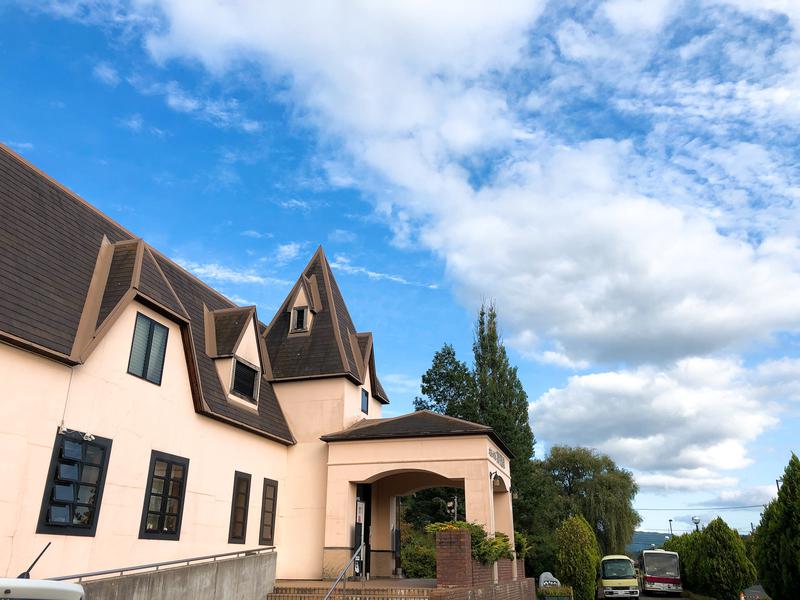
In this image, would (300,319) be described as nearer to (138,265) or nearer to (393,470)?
(393,470)

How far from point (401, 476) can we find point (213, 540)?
29.2 ft

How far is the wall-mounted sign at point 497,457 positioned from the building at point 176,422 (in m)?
0.16

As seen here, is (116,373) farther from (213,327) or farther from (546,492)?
(546,492)

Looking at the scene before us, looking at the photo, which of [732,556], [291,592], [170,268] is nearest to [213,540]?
[291,592]

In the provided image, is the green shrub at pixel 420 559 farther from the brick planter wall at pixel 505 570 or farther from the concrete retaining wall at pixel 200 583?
the concrete retaining wall at pixel 200 583

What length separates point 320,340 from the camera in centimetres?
2325

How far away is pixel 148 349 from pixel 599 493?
43738mm

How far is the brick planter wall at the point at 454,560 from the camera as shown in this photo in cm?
1495

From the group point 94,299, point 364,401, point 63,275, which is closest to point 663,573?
point 364,401

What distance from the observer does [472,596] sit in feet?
50.2

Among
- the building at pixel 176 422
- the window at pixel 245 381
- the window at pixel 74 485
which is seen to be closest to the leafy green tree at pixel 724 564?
the building at pixel 176 422

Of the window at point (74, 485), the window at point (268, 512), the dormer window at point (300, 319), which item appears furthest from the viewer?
the dormer window at point (300, 319)

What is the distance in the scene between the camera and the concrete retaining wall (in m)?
10.5

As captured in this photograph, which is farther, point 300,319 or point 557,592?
point 557,592
